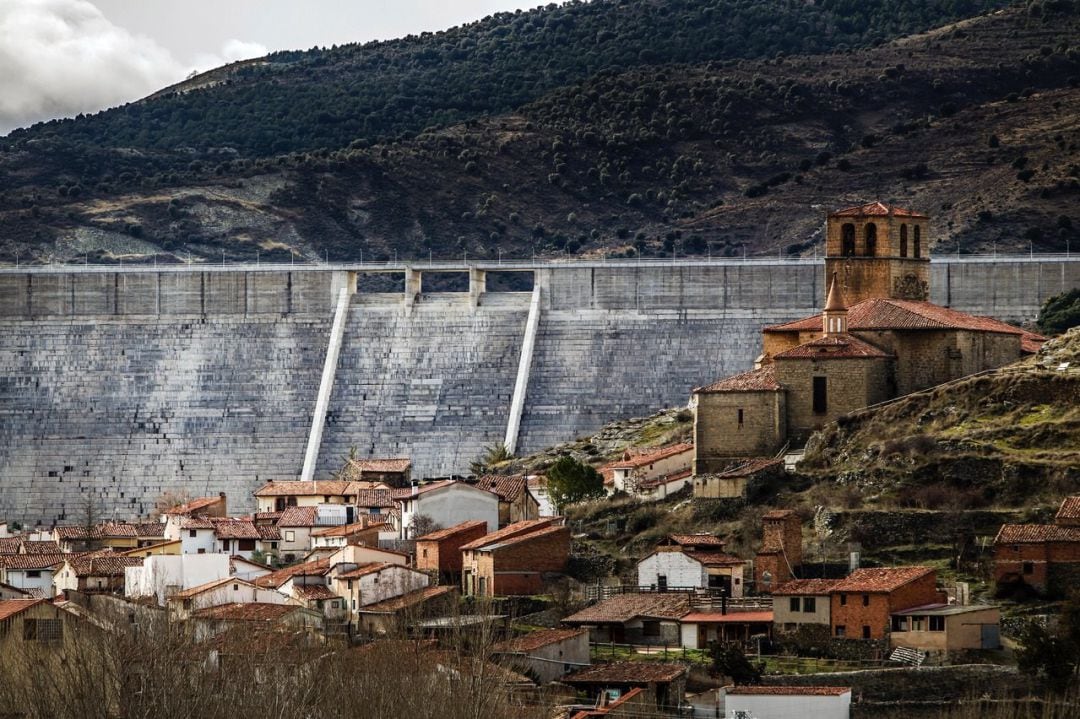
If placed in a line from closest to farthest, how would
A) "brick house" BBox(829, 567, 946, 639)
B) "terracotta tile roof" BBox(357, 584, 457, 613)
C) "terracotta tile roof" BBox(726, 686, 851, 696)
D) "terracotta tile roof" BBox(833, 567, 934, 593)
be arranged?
1. "terracotta tile roof" BBox(726, 686, 851, 696)
2. "brick house" BBox(829, 567, 946, 639)
3. "terracotta tile roof" BBox(833, 567, 934, 593)
4. "terracotta tile roof" BBox(357, 584, 457, 613)

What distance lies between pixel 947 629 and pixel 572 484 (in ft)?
68.0

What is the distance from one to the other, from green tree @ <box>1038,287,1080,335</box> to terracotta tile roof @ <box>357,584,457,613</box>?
122 ft

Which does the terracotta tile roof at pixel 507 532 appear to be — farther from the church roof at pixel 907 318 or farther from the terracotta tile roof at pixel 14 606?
the church roof at pixel 907 318

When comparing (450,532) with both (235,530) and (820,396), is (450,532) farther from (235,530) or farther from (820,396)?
(820,396)

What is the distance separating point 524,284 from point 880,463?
86207 mm

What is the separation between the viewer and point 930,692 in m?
62.2

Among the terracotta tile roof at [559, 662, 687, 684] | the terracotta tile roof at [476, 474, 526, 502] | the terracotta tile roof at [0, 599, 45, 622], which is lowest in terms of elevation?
the terracotta tile roof at [559, 662, 687, 684]

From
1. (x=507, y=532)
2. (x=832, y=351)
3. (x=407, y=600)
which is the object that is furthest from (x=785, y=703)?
(x=832, y=351)

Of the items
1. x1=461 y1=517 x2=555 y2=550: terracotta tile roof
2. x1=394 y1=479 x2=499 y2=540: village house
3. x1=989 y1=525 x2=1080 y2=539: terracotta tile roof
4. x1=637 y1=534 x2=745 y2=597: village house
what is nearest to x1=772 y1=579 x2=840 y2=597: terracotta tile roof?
x1=637 y1=534 x2=745 y2=597: village house

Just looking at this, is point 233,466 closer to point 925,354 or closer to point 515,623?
point 925,354

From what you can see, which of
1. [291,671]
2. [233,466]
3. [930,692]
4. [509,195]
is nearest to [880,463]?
[930,692]

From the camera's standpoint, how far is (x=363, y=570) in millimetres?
72812

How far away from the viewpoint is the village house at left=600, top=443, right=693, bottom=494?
83875 mm

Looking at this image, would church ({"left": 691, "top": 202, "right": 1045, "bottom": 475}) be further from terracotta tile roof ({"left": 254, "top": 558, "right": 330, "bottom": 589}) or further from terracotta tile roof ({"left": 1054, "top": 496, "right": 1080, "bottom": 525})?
terracotta tile roof ({"left": 1054, "top": 496, "right": 1080, "bottom": 525})
